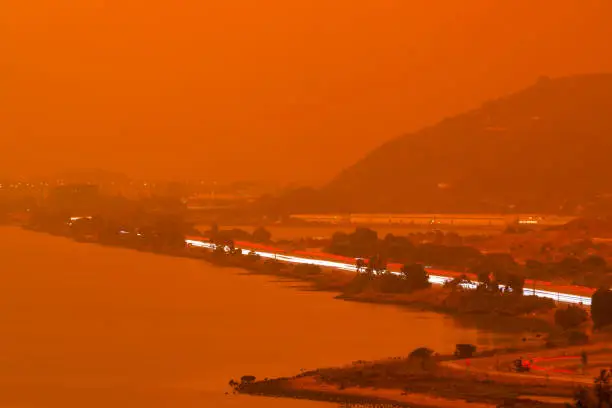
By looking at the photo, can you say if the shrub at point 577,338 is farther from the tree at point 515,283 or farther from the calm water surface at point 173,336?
the tree at point 515,283

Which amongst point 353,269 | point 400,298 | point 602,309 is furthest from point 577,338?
point 353,269

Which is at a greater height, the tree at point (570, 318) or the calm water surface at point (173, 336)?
A: the tree at point (570, 318)

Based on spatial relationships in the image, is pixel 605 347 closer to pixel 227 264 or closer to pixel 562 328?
pixel 562 328

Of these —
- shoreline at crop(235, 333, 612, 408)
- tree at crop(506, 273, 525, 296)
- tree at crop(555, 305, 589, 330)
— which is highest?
tree at crop(506, 273, 525, 296)

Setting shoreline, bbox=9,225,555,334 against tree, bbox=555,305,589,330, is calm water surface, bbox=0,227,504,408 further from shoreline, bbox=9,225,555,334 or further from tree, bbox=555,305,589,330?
tree, bbox=555,305,589,330

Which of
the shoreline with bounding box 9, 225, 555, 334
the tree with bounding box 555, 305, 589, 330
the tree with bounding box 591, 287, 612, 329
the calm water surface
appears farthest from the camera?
the shoreline with bounding box 9, 225, 555, 334

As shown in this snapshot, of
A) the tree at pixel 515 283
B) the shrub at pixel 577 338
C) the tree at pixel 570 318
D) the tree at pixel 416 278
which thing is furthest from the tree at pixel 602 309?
the tree at pixel 416 278

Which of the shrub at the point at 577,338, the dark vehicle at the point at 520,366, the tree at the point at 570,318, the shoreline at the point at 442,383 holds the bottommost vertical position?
the shoreline at the point at 442,383

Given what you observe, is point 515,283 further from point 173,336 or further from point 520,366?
point 520,366

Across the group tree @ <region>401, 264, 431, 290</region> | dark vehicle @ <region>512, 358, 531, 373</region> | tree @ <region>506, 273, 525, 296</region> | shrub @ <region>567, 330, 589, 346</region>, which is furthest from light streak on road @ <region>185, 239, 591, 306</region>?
dark vehicle @ <region>512, 358, 531, 373</region>
